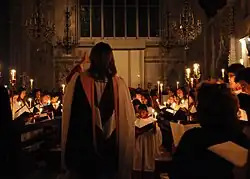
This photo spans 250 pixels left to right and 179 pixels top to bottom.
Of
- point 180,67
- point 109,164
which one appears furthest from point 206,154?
point 180,67

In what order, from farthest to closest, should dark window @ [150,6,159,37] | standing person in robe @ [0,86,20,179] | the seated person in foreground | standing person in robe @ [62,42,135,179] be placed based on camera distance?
1. dark window @ [150,6,159,37]
2. standing person in robe @ [62,42,135,179]
3. standing person in robe @ [0,86,20,179]
4. the seated person in foreground

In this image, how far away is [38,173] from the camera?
9492 mm

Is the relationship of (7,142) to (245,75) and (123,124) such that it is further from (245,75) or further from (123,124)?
(245,75)

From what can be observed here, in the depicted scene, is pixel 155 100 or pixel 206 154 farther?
pixel 155 100

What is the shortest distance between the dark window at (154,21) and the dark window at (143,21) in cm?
26

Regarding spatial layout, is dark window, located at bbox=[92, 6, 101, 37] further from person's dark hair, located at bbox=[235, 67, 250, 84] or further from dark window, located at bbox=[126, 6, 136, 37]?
person's dark hair, located at bbox=[235, 67, 250, 84]

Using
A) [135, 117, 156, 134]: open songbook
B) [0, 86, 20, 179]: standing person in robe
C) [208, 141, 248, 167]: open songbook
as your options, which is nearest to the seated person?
[135, 117, 156, 134]: open songbook

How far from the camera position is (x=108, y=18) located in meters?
24.5

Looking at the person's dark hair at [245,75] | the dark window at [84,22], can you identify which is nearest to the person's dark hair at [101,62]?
the person's dark hair at [245,75]

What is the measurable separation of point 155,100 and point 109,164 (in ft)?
32.0

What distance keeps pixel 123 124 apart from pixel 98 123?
0.87 feet

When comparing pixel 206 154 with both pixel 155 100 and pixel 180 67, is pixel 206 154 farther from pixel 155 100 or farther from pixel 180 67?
pixel 180 67

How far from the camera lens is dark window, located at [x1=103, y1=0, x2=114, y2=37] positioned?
24.4 meters

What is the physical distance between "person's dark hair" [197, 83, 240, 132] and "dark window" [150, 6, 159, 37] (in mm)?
21942
